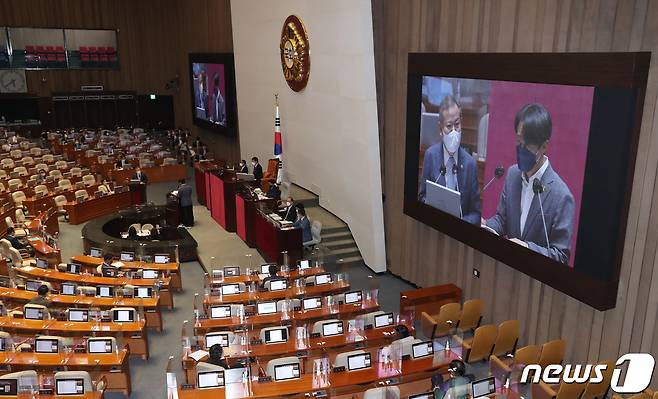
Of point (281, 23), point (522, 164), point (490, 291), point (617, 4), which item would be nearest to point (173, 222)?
point (281, 23)

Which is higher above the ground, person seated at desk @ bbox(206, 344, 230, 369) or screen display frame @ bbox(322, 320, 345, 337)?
person seated at desk @ bbox(206, 344, 230, 369)

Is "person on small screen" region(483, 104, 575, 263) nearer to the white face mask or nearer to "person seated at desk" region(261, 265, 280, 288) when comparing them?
the white face mask

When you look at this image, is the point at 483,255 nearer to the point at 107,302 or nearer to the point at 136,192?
the point at 107,302

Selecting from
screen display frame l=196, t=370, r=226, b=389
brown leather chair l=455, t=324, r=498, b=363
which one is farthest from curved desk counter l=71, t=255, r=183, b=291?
brown leather chair l=455, t=324, r=498, b=363

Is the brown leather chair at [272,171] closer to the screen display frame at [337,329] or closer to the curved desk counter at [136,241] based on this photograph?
the curved desk counter at [136,241]

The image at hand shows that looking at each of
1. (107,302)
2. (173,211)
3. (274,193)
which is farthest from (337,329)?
(173,211)

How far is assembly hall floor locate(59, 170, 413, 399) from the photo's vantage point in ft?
30.6

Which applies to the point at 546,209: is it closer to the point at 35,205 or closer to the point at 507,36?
the point at 507,36

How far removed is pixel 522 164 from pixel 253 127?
13190 millimetres

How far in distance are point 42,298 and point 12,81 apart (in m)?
22.9

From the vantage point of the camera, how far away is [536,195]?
28.6ft

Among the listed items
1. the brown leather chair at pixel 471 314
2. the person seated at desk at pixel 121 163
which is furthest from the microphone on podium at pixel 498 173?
the person seated at desk at pixel 121 163

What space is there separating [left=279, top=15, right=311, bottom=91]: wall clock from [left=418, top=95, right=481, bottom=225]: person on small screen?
618 centimetres

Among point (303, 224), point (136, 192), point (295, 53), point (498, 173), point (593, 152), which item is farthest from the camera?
point (136, 192)
